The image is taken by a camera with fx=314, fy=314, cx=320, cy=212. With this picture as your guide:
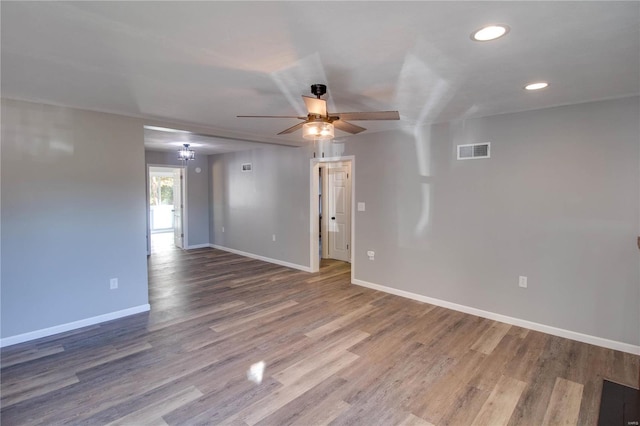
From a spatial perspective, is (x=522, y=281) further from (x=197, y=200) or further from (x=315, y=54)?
(x=197, y=200)

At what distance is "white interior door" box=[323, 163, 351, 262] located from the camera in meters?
6.96

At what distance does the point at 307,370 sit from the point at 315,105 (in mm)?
2237

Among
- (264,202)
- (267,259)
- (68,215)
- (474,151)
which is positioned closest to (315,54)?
(474,151)

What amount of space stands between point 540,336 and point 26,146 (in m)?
5.78

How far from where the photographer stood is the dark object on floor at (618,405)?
2.15 meters

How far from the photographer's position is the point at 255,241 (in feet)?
23.5

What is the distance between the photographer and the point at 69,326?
3.54 metres

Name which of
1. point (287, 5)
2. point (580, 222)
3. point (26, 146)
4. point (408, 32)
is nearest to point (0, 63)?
point (26, 146)

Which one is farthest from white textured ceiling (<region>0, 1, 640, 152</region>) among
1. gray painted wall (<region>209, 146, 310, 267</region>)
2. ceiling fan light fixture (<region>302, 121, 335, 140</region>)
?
gray painted wall (<region>209, 146, 310, 267</region>)

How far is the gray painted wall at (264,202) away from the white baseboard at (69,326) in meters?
2.83

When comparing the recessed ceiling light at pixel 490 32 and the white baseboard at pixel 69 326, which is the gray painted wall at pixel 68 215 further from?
the recessed ceiling light at pixel 490 32

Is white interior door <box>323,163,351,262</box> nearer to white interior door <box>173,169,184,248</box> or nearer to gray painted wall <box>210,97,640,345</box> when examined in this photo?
gray painted wall <box>210,97,640,345</box>

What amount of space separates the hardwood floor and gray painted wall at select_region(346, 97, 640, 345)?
40cm

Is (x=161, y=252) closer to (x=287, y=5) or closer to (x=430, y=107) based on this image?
(x=430, y=107)
